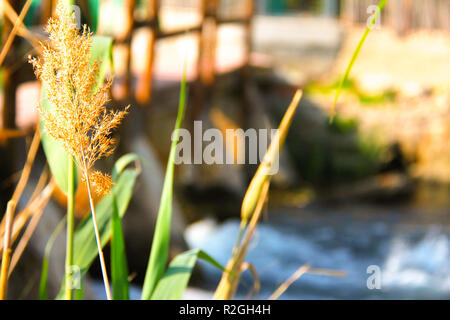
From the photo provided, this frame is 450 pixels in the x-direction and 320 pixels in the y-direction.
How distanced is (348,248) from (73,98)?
5086mm

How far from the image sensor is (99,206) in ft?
3.28

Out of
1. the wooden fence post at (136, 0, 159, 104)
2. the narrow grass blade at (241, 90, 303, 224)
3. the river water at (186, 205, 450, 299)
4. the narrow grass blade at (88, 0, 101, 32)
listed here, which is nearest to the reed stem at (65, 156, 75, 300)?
the narrow grass blade at (241, 90, 303, 224)

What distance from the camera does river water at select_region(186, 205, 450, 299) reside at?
4.32m

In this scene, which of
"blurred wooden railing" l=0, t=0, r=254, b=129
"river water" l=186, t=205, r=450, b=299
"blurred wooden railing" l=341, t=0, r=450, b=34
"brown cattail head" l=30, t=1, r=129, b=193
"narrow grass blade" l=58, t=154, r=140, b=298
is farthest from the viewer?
"blurred wooden railing" l=341, t=0, r=450, b=34

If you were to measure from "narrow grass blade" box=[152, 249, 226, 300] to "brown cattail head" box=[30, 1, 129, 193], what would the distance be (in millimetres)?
242

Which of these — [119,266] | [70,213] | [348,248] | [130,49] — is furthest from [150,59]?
[70,213]

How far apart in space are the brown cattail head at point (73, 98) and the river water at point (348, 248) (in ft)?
10.6

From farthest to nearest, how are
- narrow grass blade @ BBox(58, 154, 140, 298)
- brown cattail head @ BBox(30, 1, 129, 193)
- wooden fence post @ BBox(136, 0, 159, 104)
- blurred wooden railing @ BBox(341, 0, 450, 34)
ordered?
blurred wooden railing @ BBox(341, 0, 450, 34)
wooden fence post @ BBox(136, 0, 159, 104)
narrow grass blade @ BBox(58, 154, 140, 298)
brown cattail head @ BBox(30, 1, 129, 193)

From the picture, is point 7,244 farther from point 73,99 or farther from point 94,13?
→ point 94,13

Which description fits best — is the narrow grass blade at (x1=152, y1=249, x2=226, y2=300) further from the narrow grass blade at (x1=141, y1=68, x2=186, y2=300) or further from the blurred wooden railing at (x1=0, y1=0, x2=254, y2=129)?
the blurred wooden railing at (x1=0, y1=0, x2=254, y2=129)

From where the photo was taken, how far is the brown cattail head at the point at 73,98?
2.04ft

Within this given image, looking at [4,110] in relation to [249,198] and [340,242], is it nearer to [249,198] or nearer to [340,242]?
[249,198]

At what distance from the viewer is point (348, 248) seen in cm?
550

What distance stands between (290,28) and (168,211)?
9578mm
